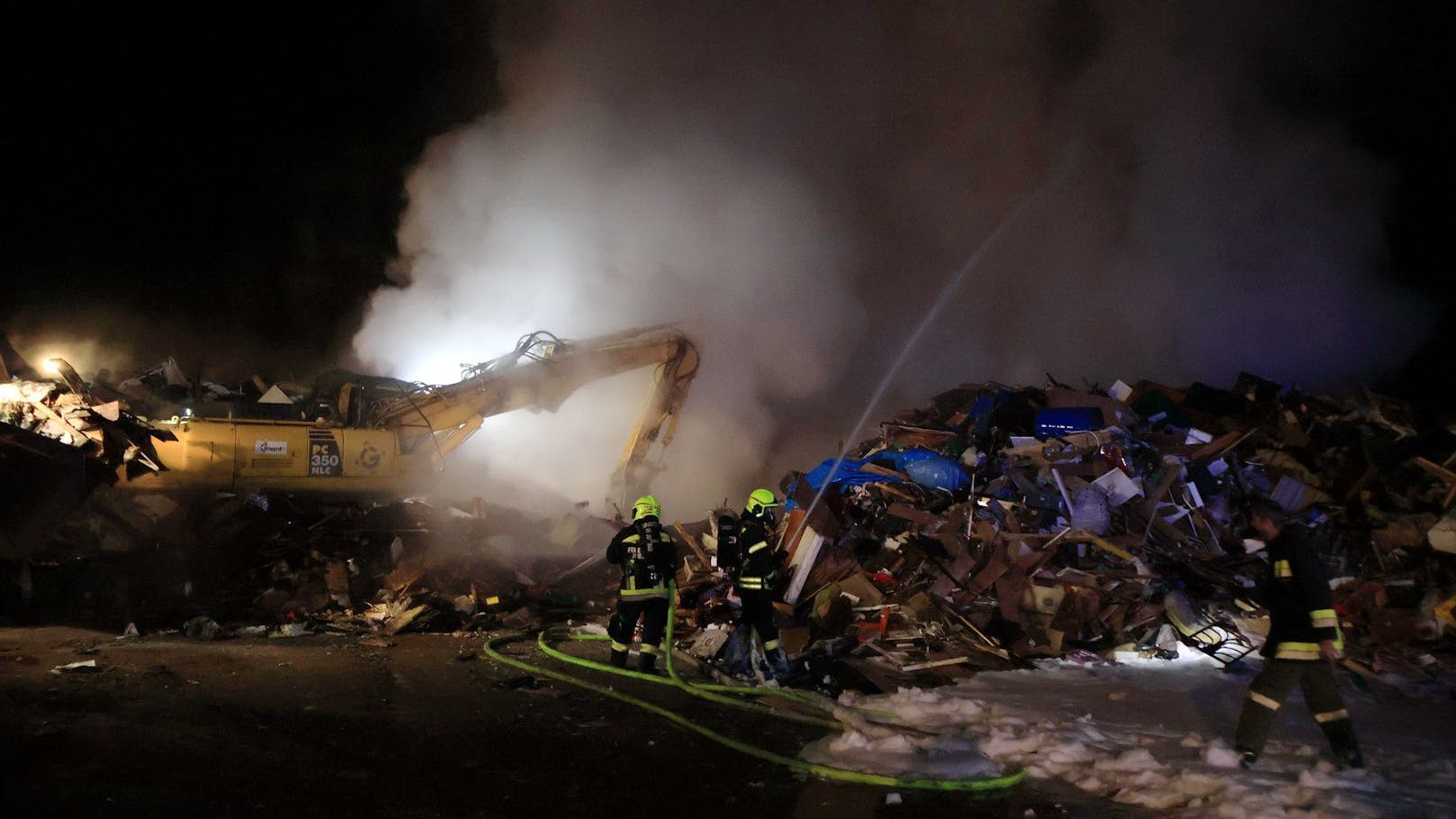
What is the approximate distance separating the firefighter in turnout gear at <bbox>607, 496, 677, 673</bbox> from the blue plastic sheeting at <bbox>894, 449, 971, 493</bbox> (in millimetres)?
4465

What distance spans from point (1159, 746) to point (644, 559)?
400 cm

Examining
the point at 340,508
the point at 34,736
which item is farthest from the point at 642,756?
the point at 340,508

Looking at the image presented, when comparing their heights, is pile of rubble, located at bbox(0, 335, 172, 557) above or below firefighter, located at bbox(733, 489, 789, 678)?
above

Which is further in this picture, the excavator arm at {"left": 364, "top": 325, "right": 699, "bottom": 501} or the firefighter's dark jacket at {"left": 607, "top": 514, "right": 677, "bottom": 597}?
the excavator arm at {"left": 364, "top": 325, "right": 699, "bottom": 501}

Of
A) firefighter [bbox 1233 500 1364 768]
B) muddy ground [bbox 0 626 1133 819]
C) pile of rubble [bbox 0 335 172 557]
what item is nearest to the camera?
muddy ground [bbox 0 626 1133 819]

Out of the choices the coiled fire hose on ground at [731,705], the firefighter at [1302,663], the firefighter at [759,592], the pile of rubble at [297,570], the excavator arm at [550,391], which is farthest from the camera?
the excavator arm at [550,391]

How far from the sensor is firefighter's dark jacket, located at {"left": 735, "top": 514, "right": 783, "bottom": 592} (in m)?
7.29

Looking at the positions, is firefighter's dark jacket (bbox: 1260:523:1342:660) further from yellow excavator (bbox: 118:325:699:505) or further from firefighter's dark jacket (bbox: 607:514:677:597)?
yellow excavator (bbox: 118:325:699:505)

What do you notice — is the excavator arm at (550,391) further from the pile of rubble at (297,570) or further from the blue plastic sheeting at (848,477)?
the blue plastic sheeting at (848,477)

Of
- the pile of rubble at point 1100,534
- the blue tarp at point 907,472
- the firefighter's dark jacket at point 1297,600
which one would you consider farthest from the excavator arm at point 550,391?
the firefighter's dark jacket at point 1297,600

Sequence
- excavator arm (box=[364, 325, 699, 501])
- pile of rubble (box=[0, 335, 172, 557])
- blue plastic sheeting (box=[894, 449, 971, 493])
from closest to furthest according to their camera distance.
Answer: pile of rubble (box=[0, 335, 172, 557])
blue plastic sheeting (box=[894, 449, 971, 493])
excavator arm (box=[364, 325, 699, 501])

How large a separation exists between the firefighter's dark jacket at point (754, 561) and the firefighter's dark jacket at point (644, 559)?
0.62 metres

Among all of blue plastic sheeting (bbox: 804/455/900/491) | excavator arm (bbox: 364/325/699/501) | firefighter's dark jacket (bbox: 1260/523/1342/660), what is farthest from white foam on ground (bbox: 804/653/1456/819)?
excavator arm (bbox: 364/325/699/501)

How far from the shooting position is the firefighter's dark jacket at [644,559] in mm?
7254
